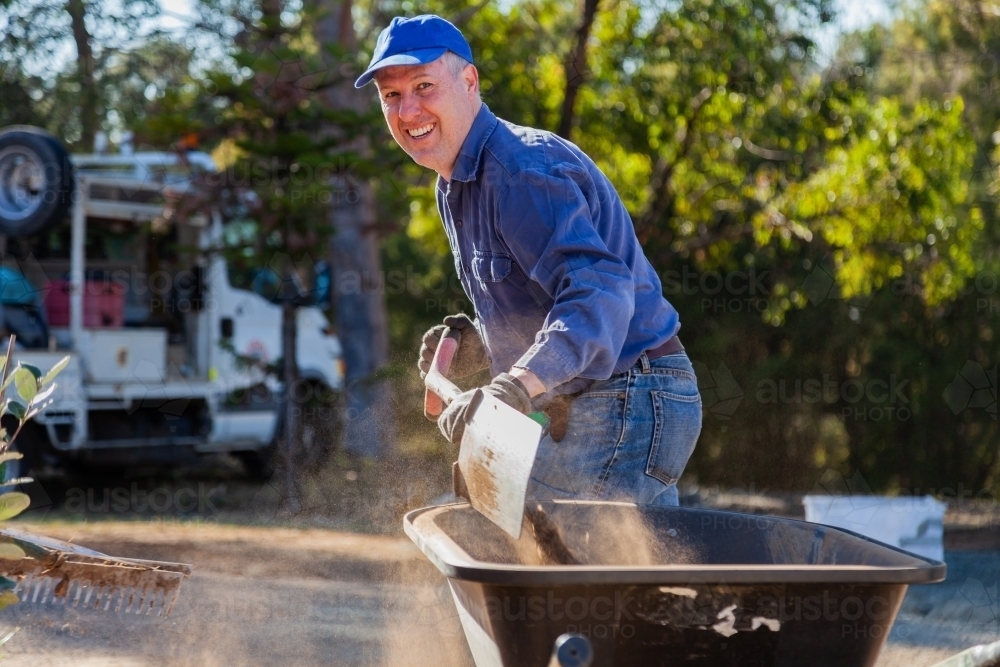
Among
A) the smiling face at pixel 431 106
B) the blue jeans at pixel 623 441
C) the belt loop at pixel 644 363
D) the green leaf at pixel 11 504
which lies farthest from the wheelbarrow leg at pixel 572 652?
the smiling face at pixel 431 106

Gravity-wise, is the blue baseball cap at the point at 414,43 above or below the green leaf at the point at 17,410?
above

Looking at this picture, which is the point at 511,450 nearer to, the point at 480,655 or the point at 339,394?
the point at 480,655

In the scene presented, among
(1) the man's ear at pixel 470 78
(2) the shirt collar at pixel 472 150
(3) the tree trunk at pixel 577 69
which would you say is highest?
(3) the tree trunk at pixel 577 69

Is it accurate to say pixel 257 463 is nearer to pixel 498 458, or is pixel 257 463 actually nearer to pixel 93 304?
pixel 93 304

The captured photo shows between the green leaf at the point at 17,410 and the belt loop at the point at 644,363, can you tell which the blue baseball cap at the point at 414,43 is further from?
the green leaf at the point at 17,410

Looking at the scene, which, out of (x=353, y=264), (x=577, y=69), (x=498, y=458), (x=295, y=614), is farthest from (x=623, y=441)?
(x=353, y=264)

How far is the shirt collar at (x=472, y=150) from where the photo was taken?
2.84 meters

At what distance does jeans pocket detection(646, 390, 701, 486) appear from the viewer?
2906 mm

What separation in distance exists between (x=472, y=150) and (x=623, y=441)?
854 mm

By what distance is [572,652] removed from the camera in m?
1.91

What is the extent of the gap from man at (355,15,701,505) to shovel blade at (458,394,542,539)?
206 mm

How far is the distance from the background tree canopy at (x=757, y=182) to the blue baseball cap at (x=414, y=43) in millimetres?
5115

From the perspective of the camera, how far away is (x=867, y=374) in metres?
10.6

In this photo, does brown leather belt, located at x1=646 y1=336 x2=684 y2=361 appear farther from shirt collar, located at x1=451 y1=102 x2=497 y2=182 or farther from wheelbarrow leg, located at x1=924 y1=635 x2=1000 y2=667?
wheelbarrow leg, located at x1=924 y1=635 x2=1000 y2=667
